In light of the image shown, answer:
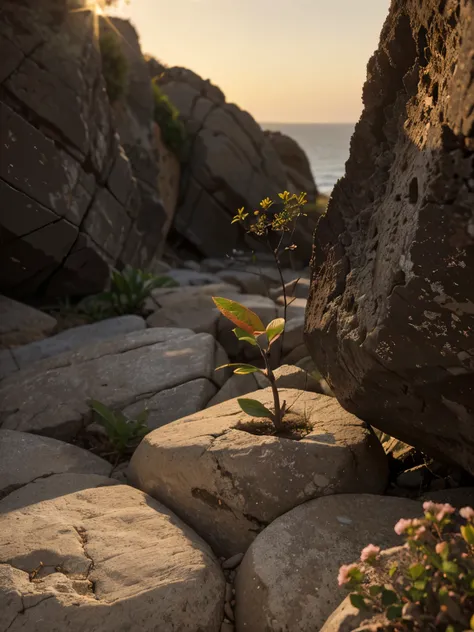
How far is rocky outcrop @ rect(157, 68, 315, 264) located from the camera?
65.6 feet

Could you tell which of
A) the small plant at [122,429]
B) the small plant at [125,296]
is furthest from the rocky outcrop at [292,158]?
the small plant at [122,429]

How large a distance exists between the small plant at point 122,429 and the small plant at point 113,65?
36.5 feet

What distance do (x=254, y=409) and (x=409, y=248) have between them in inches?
76.7

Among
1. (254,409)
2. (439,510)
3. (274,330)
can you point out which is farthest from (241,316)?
(439,510)

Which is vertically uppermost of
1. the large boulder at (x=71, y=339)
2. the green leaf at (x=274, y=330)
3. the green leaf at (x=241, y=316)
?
the green leaf at (x=241, y=316)

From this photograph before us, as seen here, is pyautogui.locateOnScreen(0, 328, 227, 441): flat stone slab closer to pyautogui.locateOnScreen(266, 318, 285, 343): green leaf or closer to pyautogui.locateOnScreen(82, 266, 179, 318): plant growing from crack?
pyautogui.locateOnScreen(266, 318, 285, 343): green leaf

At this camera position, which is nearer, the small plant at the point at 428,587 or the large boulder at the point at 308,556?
the small plant at the point at 428,587

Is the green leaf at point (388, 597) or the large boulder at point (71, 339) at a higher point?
the green leaf at point (388, 597)

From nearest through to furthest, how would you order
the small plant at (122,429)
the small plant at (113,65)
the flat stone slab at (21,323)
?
the small plant at (122,429)
the flat stone slab at (21,323)
the small plant at (113,65)

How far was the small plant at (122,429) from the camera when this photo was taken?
18.9 ft

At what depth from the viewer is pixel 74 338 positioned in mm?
8883

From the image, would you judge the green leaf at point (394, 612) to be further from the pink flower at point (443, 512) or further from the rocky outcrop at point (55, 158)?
the rocky outcrop at point (55, 158)

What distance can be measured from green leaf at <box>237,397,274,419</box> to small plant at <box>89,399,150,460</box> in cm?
172

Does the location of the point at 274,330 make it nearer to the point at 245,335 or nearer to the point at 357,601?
the point at 245,335
